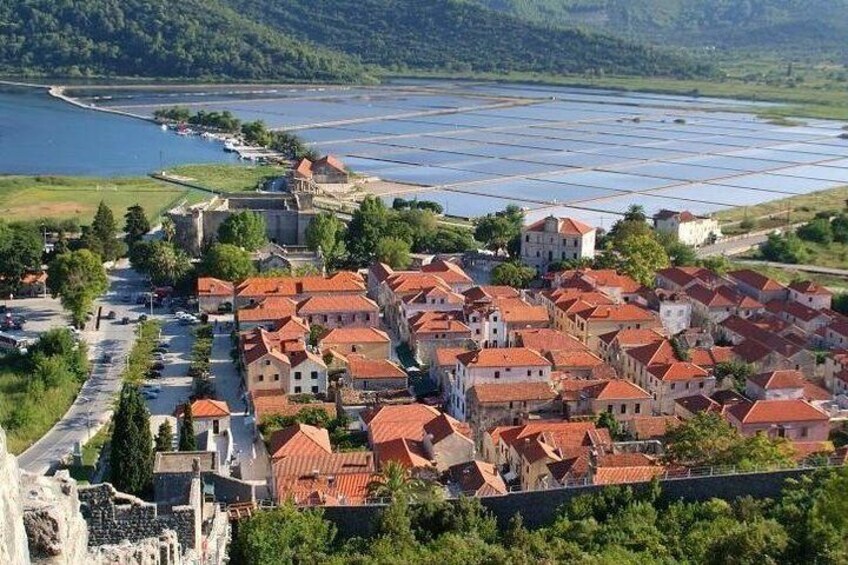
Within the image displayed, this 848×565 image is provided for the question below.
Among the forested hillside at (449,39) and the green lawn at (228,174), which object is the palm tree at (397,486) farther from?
the forested hillside at (449,39)

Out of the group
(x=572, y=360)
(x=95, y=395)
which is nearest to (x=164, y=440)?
(x=95, y=395)

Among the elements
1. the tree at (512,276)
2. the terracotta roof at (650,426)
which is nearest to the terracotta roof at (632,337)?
the terracotta roof at (650,426)

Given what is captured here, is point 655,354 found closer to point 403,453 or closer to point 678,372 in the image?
point 678,372

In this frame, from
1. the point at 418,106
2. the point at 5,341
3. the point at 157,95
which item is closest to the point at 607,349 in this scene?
the point at 5,341

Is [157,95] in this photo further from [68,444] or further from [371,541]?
[371,541]

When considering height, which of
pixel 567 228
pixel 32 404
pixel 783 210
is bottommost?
pixel 32 404
